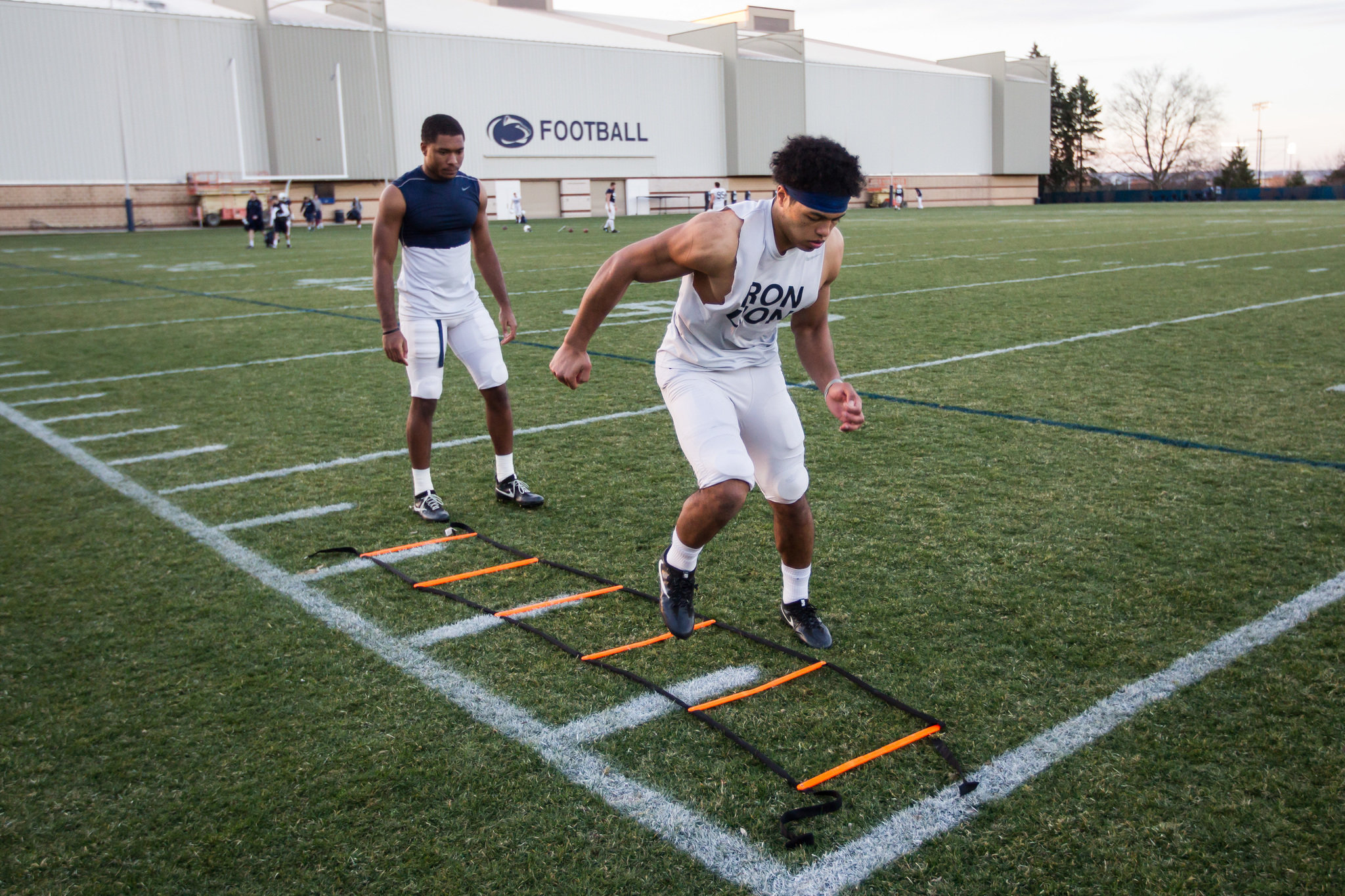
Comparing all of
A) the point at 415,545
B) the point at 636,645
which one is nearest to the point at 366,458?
the point at 415,545

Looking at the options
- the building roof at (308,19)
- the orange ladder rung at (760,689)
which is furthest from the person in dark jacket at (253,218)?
the orange ladder rung at (760,689)

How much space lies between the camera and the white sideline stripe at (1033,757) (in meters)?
2.48

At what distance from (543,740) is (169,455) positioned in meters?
4.45

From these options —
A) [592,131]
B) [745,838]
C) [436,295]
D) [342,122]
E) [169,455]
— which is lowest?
[745,838]

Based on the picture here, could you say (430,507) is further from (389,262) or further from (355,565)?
(389,262)

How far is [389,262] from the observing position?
17.1ft

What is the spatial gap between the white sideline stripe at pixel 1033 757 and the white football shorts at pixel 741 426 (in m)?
1.14

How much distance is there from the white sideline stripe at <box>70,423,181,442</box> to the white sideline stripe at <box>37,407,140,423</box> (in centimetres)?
60

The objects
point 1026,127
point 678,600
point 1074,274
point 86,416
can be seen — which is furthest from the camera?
point 1026,127

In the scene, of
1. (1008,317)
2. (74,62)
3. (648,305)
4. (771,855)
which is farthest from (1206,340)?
(74,62)

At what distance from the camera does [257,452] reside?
6.50 m

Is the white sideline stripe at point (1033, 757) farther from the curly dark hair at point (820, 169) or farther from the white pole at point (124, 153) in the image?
the white pole at point (124, 153)

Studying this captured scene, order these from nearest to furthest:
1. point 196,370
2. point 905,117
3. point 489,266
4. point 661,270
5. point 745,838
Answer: point 745,838 < point 661,270 < point 489,266 < point 196,370 < point 905,117

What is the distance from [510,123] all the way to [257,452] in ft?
142
